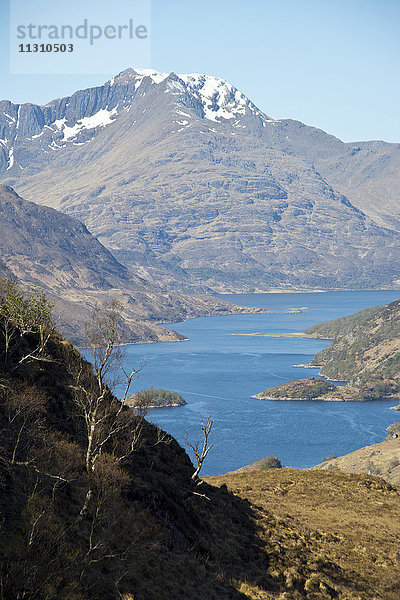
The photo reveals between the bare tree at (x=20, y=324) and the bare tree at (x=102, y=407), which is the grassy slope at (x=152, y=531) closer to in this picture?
the bare tree at (x=102, y=407)

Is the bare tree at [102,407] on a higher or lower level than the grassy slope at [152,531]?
higher

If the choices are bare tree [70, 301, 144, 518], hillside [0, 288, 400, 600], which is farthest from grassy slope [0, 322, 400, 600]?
bare tree [70, 301, 144, 518]

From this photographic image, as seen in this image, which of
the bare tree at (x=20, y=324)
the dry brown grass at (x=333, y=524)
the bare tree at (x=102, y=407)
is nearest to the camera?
the bare tree at (x=102, y=407)

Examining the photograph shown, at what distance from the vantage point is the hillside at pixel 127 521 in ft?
89.6

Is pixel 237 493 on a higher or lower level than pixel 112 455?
lower

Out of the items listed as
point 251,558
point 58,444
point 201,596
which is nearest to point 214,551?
point 251,558

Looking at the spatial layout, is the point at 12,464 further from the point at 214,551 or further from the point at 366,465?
the point at 366,465

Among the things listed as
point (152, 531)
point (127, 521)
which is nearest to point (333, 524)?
point (152, 531)

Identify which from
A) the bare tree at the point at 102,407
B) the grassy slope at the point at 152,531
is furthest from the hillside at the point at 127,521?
the bare tree at the point at 102,407

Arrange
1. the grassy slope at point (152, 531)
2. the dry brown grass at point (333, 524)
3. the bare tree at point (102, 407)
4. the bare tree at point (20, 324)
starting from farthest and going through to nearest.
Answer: the bare tree at point (20, 324)
the dry brown grass at point (333, 524)
the bare tree at point (102, 407)
the grassy slope at point (152, 531)

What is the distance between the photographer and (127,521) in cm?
3288

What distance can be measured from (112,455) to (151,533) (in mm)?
5912

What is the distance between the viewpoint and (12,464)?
100 ft

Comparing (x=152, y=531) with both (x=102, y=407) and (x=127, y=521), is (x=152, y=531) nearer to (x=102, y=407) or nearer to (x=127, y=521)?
(x=127, y=521)
